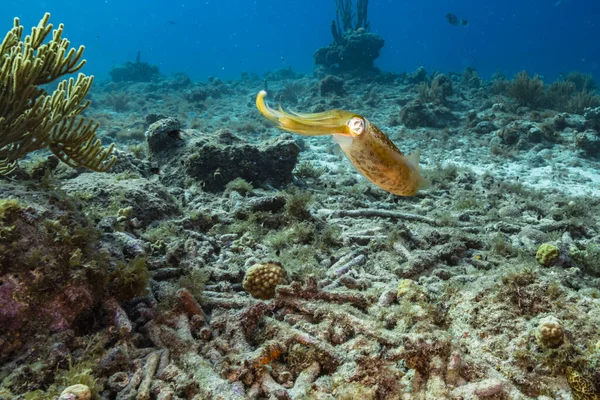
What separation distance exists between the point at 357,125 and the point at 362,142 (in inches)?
4.2

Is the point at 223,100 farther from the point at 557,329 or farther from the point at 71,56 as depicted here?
the point at 557,329

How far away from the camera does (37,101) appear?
339 cm

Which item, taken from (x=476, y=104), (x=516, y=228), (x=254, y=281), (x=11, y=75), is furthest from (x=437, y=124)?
(x=11, y=75)

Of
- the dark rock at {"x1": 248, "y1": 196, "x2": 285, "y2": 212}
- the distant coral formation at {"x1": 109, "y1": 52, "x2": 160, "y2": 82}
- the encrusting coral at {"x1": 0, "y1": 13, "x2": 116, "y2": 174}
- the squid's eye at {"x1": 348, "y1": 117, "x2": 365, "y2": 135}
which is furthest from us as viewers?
the distant coral formation at {"x1": 109, "y1": 52, "x2": 160, "y2": 82}

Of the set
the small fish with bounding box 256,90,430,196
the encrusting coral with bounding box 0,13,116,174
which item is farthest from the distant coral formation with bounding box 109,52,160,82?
the small fish with bounding box 256,90,430,196

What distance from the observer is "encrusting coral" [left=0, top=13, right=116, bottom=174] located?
3252 mm

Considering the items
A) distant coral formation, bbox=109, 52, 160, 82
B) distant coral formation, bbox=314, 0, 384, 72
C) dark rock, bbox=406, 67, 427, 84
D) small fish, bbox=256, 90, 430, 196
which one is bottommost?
small fish, bbox=256, 90, 430, 196

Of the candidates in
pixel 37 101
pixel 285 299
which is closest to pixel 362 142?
pixel 285 299

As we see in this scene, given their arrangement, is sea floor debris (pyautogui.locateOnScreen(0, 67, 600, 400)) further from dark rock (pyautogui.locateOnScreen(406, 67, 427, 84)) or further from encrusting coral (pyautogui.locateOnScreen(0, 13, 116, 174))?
dark rock (pyautogui.locateOnScreen(406, 67, 427, 84))

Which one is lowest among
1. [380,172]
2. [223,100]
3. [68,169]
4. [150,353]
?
[150,353]

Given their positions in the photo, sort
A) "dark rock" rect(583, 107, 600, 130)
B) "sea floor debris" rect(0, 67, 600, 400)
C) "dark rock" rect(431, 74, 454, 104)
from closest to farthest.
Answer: "sea floor debris" rect(0, 67, 600, 400) → "dark rock" rect(583, 107, 600, 130) → "dark rock" rect(431, 74, 454, 104)

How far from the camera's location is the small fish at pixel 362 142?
1.60 metres

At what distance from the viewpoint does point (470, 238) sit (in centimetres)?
499

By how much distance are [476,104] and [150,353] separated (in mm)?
18834
